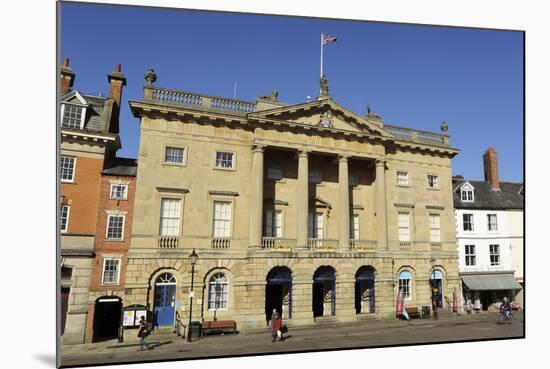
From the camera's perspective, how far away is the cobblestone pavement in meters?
11.6

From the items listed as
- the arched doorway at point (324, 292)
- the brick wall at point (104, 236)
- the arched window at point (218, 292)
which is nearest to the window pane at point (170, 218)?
the brick wall at point (104, 236)

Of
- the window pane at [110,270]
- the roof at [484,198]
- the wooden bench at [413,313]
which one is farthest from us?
the roof at [484,198]

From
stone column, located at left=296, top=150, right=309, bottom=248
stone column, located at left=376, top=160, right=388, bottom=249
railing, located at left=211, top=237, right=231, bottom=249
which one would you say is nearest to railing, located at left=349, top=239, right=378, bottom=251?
stone column, located at left=376, top=160, right=388, bottom=249

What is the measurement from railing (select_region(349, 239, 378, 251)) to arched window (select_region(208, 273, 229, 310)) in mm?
6824

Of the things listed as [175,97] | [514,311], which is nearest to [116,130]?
[175,97]

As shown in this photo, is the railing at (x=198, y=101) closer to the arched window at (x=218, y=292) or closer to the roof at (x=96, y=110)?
the roof at (x=96, y=110)

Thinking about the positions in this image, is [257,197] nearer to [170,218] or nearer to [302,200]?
→ [302,200]

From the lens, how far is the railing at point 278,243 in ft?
57.2

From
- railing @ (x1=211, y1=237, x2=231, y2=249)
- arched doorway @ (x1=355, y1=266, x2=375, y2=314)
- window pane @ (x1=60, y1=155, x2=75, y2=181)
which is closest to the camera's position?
window pane @ (x1=60, y1=155, x2=75, y2=181)

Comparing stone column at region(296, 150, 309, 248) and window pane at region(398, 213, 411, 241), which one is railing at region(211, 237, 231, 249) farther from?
window pane at region(398, 213, 411, 241)

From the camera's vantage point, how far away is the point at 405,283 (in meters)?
19.2

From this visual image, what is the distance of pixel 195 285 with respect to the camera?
1602 centimetres

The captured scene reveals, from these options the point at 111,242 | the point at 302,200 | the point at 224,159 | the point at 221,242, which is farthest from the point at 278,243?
the point at 111,242

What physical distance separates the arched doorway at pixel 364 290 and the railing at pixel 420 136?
7841 millimetres
